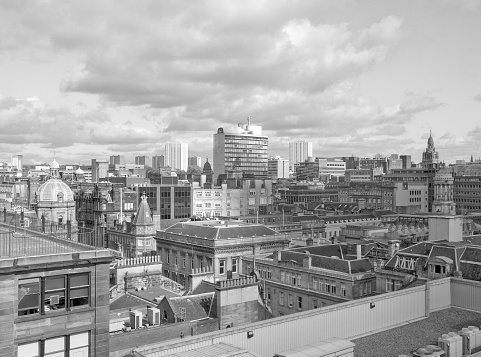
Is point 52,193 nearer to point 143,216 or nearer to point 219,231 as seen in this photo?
point 143,216

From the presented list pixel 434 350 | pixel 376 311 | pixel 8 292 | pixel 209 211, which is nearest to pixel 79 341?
pixel 8 292

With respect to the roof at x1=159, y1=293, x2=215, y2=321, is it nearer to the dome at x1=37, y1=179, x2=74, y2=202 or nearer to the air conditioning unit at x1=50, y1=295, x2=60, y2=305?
the air conditioning unit at x1=50, y1=295, x2=60, y2=305

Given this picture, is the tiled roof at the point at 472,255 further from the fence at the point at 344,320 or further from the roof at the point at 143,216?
the roof at the point at 143,216

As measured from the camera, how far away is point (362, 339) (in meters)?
32.2

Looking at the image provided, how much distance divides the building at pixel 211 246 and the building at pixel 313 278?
1124 cm

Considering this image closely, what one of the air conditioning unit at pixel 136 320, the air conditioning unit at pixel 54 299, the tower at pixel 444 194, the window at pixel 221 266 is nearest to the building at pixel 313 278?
the window at pixel 221 266

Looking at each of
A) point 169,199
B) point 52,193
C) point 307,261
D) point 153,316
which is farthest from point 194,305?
point 169,199

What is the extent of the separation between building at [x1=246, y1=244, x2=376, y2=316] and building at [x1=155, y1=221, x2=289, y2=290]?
36.9 ft

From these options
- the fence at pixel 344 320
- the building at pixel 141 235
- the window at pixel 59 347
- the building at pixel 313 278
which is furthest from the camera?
the building at pixel 141 235

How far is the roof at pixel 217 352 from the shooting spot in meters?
22.2

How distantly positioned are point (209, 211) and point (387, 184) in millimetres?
71299

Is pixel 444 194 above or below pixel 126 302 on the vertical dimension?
above

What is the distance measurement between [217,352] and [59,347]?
21.5 feet

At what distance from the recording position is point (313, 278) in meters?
60.1
